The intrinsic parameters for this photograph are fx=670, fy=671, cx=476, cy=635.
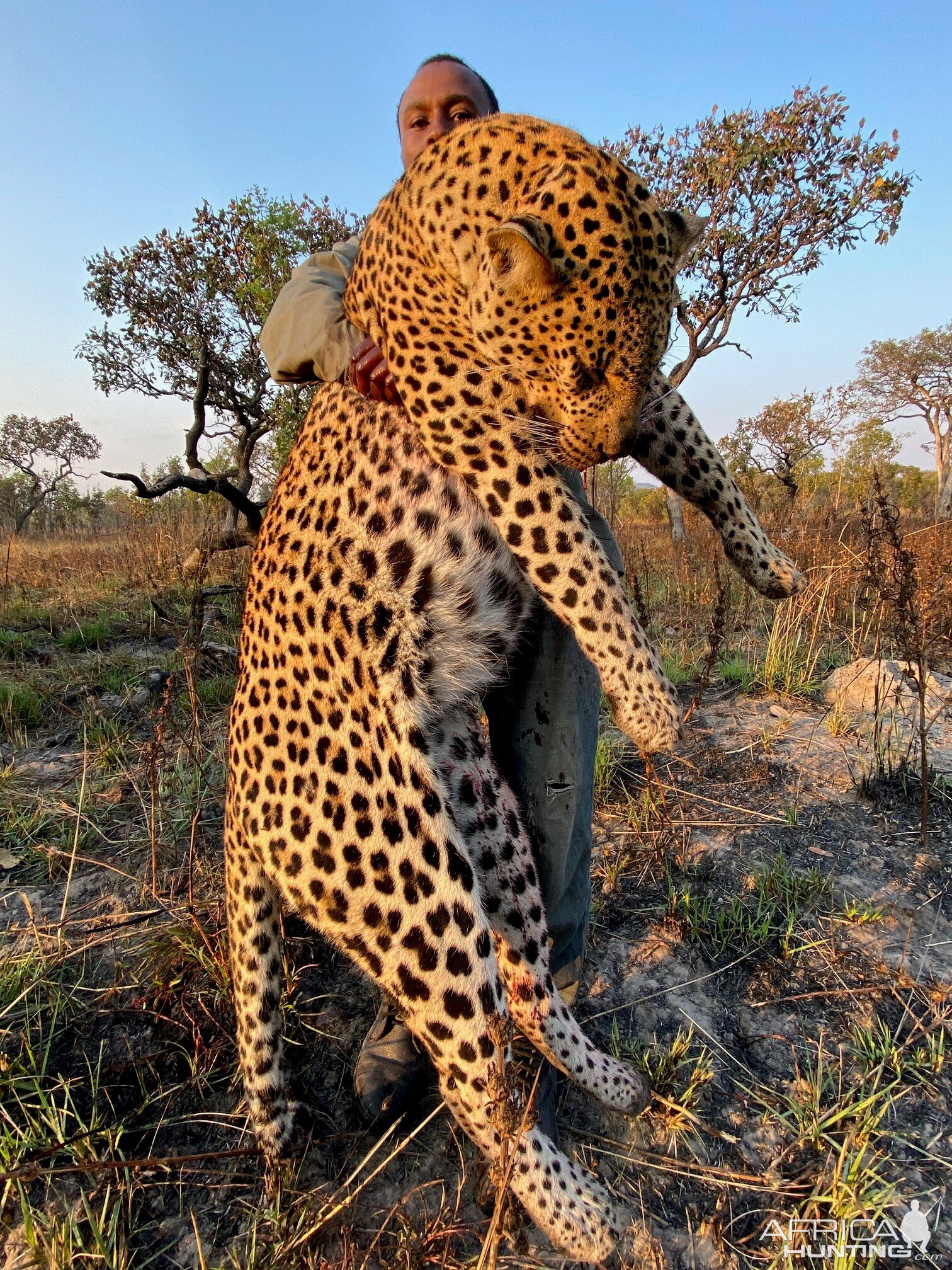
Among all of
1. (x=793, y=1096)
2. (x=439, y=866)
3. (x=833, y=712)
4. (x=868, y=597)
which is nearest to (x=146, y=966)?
(x=439, y=866)

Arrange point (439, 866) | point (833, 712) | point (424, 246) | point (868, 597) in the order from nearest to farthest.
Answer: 1. point (439, 866)
2. point (424, 246)
3. point (833, 712)
4. point (868, 597)

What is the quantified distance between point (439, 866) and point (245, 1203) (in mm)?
1056

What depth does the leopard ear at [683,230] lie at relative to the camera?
2.01 metres

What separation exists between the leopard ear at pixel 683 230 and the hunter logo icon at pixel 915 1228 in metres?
2.70

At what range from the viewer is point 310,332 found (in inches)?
94.7

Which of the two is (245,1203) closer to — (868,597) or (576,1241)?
(576,1241)

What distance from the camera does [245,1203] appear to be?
5.86 ft

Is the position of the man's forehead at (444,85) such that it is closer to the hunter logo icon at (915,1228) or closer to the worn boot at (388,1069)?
the worn boot at (388,1069)

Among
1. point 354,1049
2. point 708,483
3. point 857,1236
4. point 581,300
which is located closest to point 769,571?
point 708,483

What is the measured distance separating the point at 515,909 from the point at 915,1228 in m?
1.26

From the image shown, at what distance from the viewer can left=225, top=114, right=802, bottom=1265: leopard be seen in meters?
1.71

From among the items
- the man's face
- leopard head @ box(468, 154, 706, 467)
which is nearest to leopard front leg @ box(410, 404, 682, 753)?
leopard head @ box(468, 154, 706, 467)

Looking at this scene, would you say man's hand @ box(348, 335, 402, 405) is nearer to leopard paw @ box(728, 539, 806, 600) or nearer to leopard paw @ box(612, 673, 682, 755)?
leopard paw @ box(612, 673, 682, 755)

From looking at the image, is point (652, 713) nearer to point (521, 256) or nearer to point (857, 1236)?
point (521, 256)
